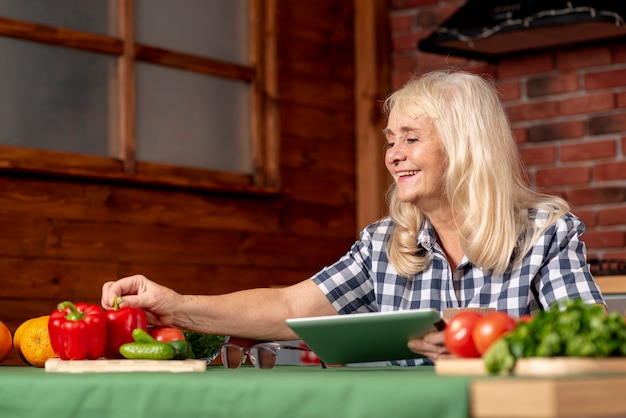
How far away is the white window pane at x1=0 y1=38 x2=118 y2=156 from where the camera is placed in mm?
3576

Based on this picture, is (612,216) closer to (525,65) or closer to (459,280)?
(525,65)

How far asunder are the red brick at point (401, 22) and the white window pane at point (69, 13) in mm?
1277

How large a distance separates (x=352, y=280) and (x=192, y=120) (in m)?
1.77

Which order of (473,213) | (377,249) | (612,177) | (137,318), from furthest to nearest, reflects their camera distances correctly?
(612,177) → (377,249) → (473,213) → (137,318)

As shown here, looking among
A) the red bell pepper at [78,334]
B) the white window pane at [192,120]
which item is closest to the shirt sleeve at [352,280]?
the red bell pepper at [78,334]

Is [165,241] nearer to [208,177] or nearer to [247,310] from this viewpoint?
[208,177]

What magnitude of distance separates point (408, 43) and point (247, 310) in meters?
2.53

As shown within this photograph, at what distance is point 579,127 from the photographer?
159 inches

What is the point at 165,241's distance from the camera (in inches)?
156

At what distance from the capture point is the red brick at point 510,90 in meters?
4.21

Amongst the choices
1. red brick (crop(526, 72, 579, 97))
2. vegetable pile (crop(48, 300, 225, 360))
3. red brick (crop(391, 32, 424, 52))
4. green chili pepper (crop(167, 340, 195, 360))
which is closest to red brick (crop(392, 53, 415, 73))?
red brick (crop(391, 32, 424, 52))

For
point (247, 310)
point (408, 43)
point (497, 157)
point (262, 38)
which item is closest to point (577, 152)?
point (408, 43)

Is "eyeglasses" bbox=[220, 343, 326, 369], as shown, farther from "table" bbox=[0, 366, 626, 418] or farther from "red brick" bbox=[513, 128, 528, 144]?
"red brick" bbox=[513, 128, 528, 144]

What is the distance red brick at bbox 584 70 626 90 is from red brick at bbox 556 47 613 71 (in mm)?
39
